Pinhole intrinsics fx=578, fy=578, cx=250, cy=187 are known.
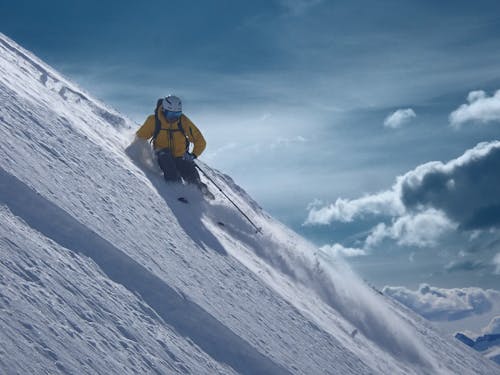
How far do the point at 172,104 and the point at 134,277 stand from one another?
215 inches

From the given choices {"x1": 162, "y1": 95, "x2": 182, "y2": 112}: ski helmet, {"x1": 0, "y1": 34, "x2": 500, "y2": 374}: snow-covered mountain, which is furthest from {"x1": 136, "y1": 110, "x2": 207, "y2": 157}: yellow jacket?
{"x1": 0, "y1": 34, "x2": 500, "y2": 374}: snow-covered mountain

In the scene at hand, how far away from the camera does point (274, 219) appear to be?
56.5ft

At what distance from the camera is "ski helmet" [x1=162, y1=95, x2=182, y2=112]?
36.6ft

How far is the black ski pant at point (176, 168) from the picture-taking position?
10922mm

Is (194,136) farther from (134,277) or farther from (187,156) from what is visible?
(134,277)

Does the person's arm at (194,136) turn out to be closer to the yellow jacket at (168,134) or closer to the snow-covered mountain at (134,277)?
the yellow jacket at (168,134)

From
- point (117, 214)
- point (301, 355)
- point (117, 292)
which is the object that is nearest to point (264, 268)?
point (301, 355)

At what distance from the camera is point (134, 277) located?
6.37 m

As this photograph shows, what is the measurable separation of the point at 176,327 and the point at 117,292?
0.79 metres

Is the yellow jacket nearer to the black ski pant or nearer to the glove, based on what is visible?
the glove

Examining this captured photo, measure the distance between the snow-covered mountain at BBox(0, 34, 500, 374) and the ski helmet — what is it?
0.98 m

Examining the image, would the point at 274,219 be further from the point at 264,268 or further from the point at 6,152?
the point at 6,152

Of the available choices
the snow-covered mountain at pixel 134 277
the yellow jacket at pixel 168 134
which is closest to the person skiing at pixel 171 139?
the yellow jacket at pixel 168 134

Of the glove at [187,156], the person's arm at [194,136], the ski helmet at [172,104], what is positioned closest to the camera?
the ski helmet at [172,104]
